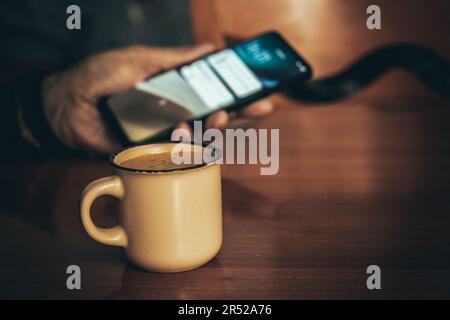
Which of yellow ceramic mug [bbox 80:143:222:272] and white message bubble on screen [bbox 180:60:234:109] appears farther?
white message bubble on screen [bbox 180:60:234:109]

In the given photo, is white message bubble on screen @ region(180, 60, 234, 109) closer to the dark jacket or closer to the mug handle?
the dark jacket

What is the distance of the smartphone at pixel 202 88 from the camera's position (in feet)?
2.55

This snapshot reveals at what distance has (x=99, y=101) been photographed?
2.74 feet

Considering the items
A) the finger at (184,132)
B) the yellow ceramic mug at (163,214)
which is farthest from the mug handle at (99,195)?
the finger at (184,132)

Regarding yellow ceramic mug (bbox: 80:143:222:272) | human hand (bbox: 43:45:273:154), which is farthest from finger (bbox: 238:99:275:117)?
yellow ceramic mug (bbox: 80:143:222:272)

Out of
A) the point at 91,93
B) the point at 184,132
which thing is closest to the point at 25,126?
the point at 91,93

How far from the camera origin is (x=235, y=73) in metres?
0.81

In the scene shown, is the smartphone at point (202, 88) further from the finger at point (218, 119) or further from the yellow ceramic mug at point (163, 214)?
the yellow ceramic mug at point (163, 214)

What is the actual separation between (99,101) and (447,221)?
1.71 feet

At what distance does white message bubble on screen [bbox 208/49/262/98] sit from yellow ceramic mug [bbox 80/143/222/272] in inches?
13.2

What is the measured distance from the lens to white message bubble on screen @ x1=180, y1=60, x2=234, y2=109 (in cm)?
78

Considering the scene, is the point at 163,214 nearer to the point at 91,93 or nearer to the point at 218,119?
the point at 218,119

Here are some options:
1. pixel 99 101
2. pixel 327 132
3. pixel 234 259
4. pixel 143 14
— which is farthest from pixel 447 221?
pixel 143 14

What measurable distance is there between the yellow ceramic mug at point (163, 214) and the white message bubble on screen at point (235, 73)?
34 cm
